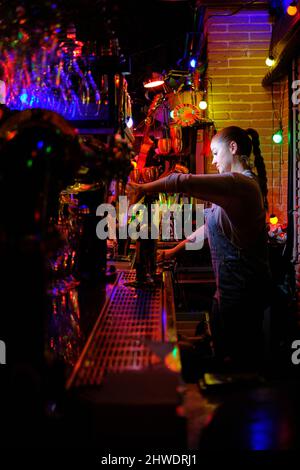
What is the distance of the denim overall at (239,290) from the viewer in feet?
7.98

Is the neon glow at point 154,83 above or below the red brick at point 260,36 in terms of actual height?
below

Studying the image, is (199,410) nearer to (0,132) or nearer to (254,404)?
(254,404)

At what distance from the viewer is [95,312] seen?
1.87 m

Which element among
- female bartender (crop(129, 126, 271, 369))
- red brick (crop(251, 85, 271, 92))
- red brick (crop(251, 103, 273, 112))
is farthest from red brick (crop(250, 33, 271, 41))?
female bartender (crop(129, 126, 271, 369))

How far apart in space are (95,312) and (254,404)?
2.95 feet

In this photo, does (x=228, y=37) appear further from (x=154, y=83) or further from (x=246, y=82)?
(x=154, y=83)

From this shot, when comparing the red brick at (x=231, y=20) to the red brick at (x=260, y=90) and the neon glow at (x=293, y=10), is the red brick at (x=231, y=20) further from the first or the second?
the neon glow at (x=293, y=10)

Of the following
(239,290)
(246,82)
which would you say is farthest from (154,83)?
(239,290)

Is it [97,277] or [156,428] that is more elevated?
[97,277]

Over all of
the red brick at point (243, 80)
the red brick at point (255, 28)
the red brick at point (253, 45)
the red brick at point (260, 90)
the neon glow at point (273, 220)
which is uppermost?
the red brick at point (255, 28)

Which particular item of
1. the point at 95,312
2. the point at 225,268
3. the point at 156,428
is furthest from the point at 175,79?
the point at 156,428

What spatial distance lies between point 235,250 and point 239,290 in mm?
238

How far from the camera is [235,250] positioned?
2.58m

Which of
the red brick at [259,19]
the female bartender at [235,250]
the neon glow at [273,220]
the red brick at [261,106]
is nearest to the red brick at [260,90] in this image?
the red brick at [261,106]
